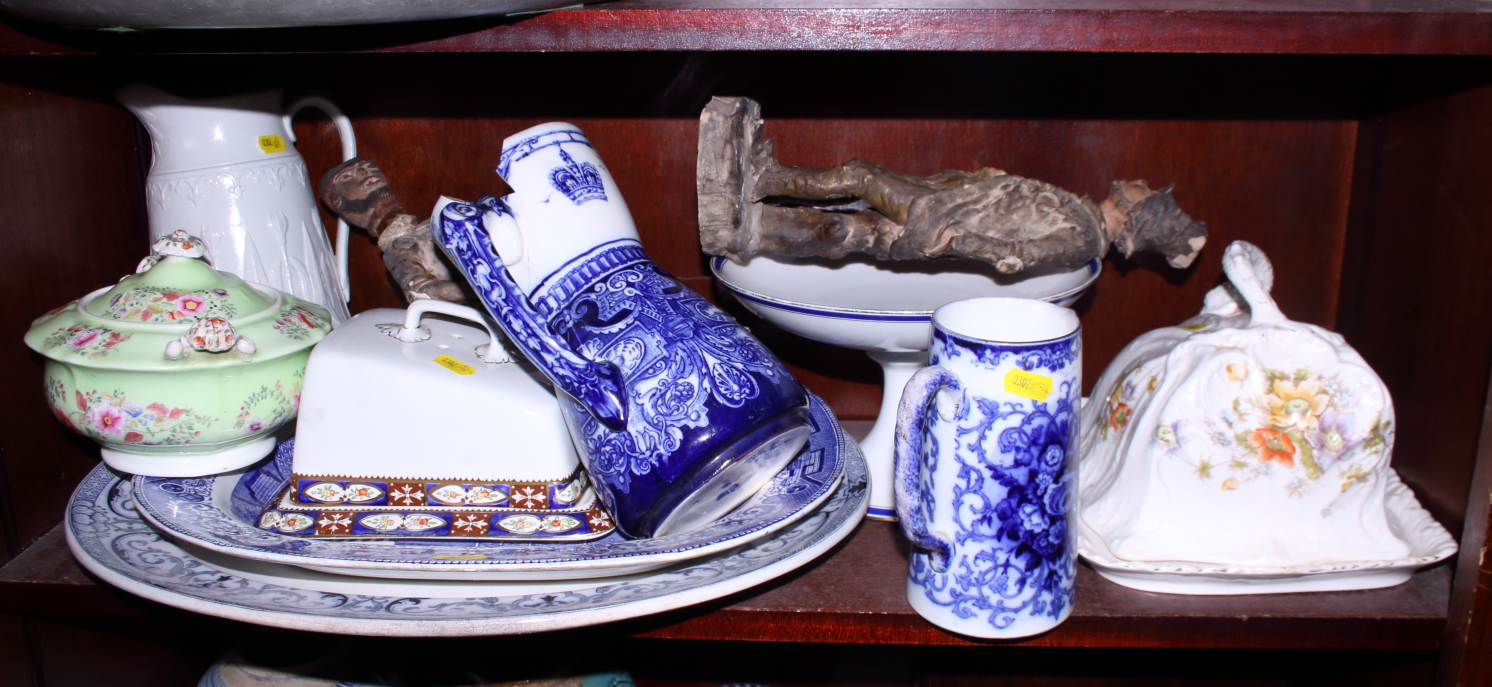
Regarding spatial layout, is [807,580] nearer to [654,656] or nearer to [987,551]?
[987,551]

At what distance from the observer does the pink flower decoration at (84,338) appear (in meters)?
0.58

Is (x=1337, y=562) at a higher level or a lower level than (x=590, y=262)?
lower

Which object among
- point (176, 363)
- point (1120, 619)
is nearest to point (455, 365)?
point (176, 363)

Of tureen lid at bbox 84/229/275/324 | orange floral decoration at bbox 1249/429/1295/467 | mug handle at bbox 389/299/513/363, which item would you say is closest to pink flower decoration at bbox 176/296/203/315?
tureen lid at bbox 84/229/275/324

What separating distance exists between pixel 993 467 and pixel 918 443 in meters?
0.04

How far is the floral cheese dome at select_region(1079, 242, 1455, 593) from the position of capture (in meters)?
0.57

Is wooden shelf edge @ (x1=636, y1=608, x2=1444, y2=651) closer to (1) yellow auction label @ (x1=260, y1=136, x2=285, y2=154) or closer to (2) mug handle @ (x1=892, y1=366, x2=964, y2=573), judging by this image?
(2) mug handle @ (x1=892, y1=366, x2=964, y2=573)

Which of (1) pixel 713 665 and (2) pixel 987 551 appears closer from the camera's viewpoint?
(2) pixel 987 551

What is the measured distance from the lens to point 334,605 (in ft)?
1.76

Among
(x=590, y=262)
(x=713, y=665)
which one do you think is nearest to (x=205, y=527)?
(x=590, y=262)

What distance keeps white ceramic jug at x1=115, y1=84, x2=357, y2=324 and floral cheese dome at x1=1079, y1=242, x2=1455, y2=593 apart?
60cm

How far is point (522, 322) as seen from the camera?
0.55 metres

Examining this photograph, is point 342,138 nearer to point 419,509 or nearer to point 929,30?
point 419,509

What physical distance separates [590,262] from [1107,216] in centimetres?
36
